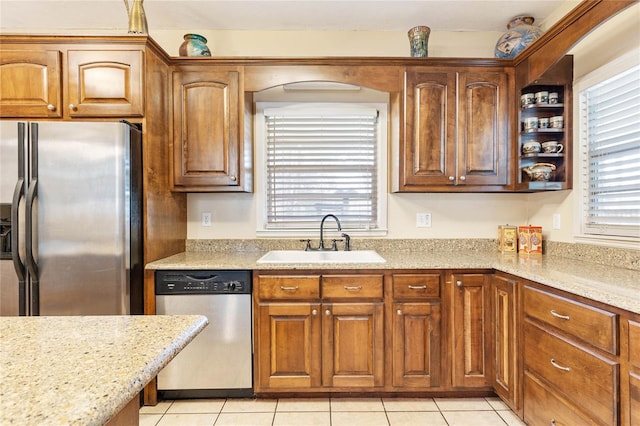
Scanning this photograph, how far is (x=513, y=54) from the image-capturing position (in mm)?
2348

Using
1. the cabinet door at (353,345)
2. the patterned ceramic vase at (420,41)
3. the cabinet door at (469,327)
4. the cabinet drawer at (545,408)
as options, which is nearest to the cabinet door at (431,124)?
the patterned ceramic vase at (420,41)

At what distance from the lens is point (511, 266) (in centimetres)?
190

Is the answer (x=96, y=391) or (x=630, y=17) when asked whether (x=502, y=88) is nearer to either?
(x=630, y=17)

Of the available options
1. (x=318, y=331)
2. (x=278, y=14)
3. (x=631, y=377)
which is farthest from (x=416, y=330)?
(x=278, y=14)

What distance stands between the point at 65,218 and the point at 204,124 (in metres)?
0.99

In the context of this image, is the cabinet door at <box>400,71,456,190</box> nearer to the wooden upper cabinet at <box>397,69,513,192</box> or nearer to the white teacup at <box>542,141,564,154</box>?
the wooden upper cabinet at <box>397,69,513,192</box>

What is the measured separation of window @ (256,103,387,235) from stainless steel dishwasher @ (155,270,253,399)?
720 mm

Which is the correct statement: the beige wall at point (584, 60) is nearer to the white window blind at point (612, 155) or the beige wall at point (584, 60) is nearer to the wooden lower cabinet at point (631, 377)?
the white window blind at point (612, 155)

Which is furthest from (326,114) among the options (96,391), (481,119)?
(96,391)

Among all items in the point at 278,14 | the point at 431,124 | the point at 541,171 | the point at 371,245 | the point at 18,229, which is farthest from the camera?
the point at 371,245

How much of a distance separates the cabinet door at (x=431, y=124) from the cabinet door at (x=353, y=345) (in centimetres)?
98

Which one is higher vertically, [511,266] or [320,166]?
[320,166]

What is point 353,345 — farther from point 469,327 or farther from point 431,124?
point 431,124

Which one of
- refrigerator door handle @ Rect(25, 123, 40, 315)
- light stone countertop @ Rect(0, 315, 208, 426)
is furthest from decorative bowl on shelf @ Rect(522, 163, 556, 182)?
refrigerator door handle @ Rect(25, 123, 40, 315)
